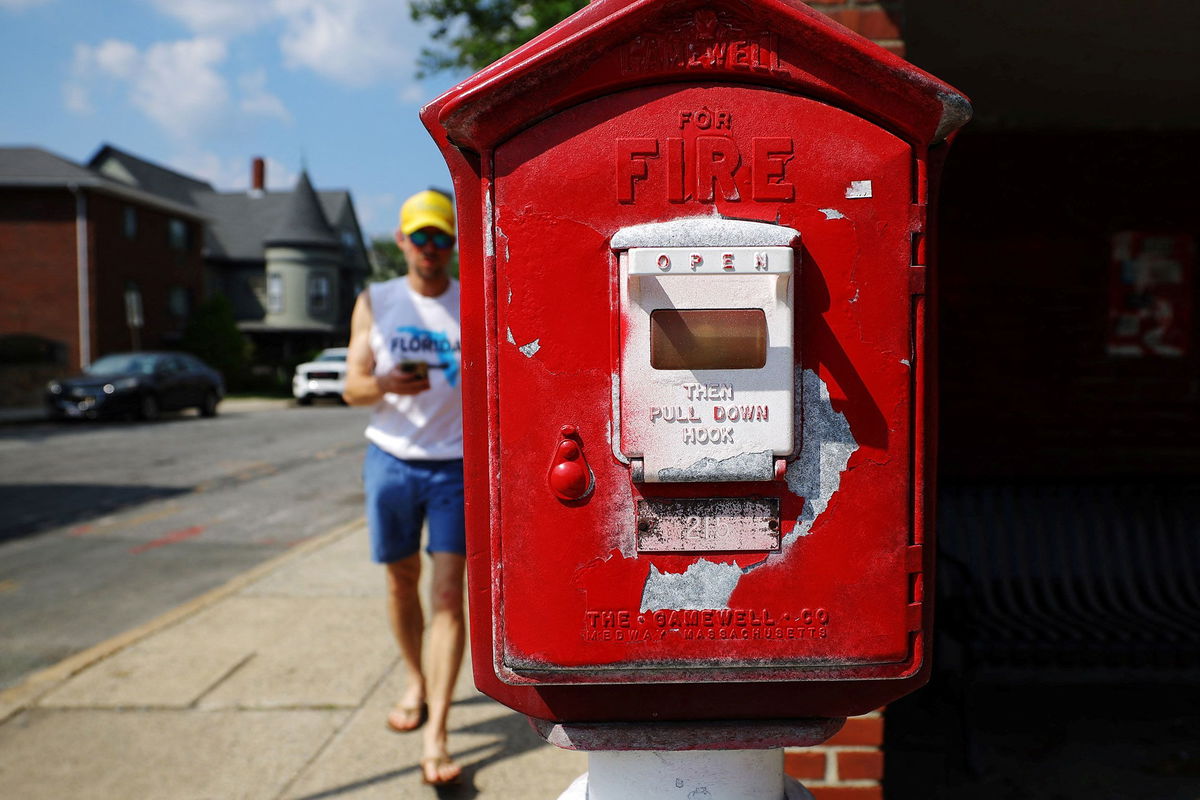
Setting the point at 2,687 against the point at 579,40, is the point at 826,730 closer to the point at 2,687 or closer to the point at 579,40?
the point at 579,40

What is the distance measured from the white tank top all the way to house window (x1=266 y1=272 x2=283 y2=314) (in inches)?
1403

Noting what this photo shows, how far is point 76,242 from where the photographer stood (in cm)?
2495

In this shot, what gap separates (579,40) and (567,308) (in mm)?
389

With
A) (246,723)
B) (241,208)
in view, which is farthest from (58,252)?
(246,723)

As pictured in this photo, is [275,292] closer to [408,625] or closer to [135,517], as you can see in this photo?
[135,517]

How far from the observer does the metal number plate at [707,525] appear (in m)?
1.38

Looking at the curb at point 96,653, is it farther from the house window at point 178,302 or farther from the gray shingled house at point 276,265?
the gray shingled house at point 276,265

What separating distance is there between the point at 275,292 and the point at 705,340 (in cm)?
3765

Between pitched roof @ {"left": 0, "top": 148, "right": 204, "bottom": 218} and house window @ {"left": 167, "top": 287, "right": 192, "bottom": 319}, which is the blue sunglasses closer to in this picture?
pitched roof @ {"left": 0, "top": 148, "right": 204, "bottom": 218}

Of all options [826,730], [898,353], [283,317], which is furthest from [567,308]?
[283,317]

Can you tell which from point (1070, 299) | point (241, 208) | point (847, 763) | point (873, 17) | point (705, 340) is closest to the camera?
point (705, 340)

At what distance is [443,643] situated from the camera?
2.91 metres

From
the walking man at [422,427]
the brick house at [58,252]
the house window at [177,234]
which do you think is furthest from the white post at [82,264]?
the walking man at [422,427]

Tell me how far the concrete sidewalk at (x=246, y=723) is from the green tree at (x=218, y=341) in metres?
26.3
